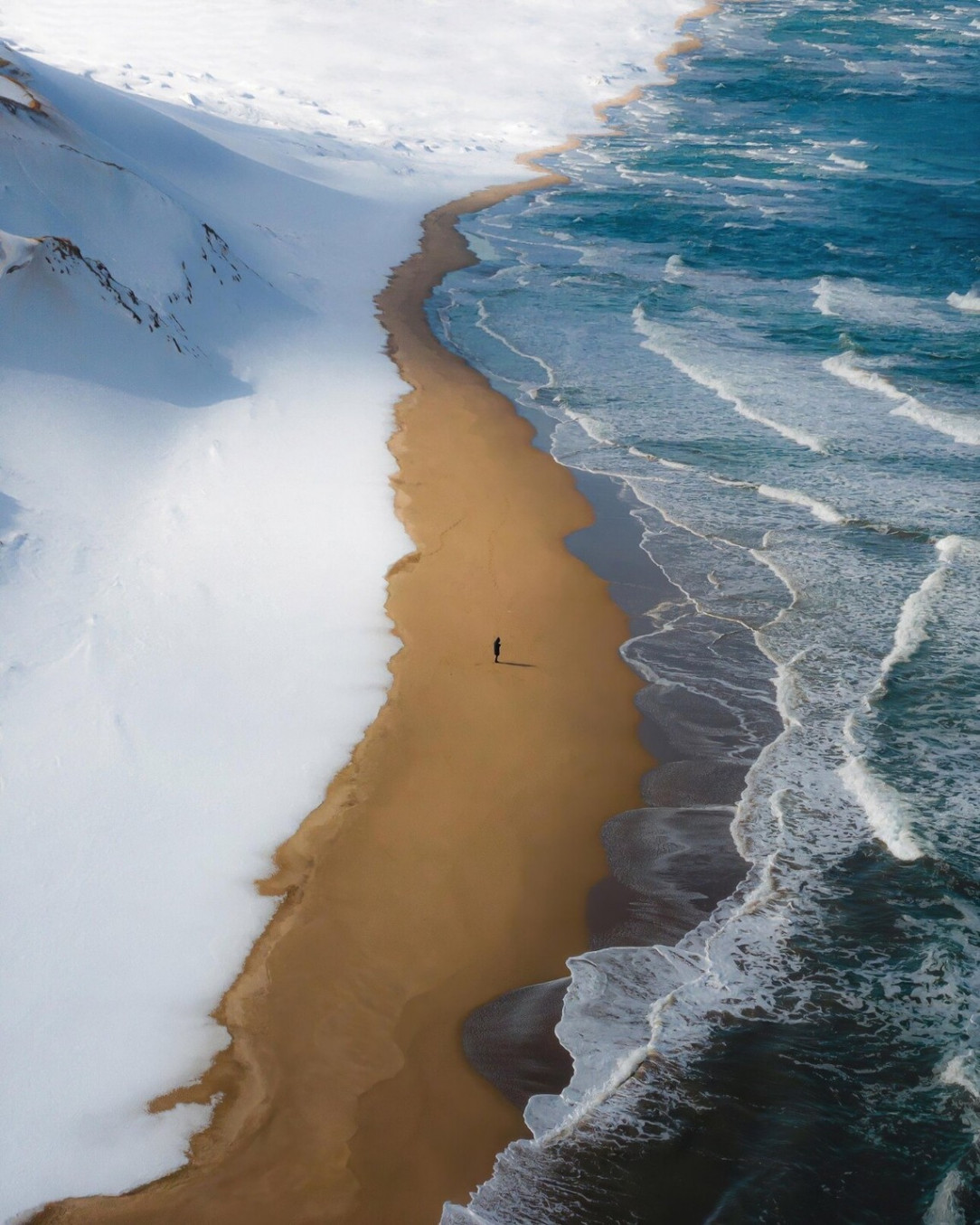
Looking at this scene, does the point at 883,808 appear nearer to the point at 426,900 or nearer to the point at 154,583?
the point at 426,900

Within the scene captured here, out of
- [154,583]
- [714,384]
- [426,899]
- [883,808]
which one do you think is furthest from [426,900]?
[714,384]

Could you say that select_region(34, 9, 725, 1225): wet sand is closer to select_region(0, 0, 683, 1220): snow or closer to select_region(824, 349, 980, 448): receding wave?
select_region(0, 0, 683, 1220): snow

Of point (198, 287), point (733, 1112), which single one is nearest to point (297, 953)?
point (733, 1112)

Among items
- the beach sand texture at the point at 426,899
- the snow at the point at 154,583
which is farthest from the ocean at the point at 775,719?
the snow at the point at 154,583

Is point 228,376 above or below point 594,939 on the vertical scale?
above

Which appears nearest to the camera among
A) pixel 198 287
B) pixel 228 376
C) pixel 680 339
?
pixel 228 376

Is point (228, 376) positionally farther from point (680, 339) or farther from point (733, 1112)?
point (733, 1112)

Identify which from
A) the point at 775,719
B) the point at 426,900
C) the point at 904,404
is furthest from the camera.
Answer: the point at 904,404
